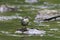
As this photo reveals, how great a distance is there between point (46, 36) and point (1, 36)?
6.00ft

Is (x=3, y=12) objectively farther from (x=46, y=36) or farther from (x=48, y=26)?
(x=46, y=36)

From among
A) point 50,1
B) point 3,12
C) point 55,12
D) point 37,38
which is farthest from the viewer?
point 50,1

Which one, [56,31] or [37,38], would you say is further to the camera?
[56,31]

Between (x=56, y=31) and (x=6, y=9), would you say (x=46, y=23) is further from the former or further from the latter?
(x=6, y=9)

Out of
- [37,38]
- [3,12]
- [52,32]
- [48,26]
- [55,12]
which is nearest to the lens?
[37,38]

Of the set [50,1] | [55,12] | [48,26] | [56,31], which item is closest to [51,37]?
[56,31]

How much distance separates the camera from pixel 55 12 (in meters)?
19.9

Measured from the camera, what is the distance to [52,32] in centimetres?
1655

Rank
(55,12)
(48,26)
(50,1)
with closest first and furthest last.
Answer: (48,26), (55,12), (50,1)

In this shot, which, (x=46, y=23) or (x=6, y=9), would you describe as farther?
(x=6, y=9)

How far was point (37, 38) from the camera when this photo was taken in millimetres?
15289

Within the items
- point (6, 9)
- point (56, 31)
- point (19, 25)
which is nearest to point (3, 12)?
point (6, 9)

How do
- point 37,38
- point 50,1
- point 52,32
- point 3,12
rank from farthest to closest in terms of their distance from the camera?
point 50,1
point 3,12
point 52,32
point 37,38

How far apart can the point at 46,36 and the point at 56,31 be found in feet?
4.08
